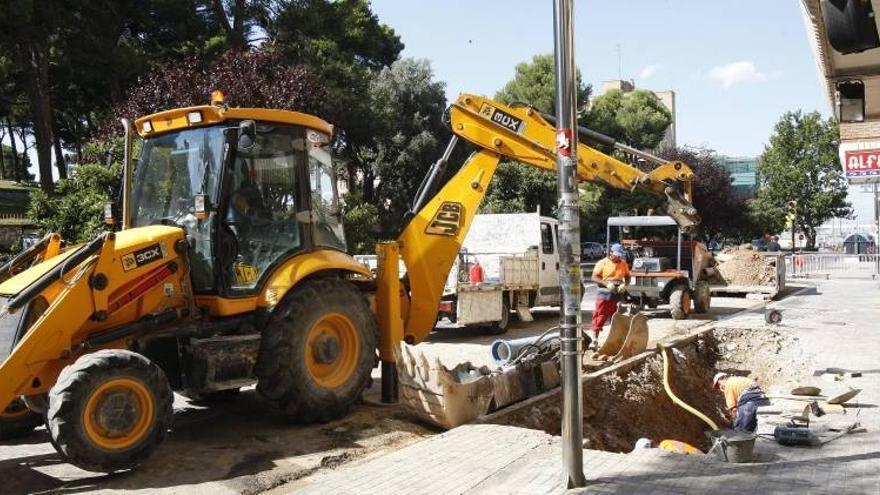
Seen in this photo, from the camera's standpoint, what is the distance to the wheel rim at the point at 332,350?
7.30 meters

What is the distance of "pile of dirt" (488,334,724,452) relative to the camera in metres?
8.22

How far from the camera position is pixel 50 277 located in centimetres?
593

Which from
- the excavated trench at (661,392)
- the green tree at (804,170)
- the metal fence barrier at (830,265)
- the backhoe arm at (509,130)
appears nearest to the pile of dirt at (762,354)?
the excavated trench at (661,392)

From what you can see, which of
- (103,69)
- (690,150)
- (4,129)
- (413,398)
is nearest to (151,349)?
(413,398)

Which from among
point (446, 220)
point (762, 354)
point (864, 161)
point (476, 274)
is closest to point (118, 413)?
point (446, 220)

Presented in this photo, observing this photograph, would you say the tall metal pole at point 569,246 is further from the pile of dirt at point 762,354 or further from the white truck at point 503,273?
the white truck at point 503,273

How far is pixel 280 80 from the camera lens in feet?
61.9

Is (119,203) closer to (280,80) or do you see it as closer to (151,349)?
(151,349)

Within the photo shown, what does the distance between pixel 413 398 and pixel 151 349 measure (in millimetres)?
2444

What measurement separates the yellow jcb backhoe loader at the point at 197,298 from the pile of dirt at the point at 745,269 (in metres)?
17.1

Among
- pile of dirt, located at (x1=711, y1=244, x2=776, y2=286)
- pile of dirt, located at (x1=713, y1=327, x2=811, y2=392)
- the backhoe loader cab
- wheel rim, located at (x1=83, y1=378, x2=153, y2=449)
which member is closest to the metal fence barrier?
pile of dirt, located at (x1=711, y1=244, x2=776, y2=286)

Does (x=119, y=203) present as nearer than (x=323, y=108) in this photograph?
Yes

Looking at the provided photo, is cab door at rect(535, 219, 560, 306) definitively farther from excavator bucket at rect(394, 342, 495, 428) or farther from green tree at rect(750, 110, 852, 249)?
green tree at rect(750, 110, 852, 249)

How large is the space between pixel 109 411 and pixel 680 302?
1374cm
